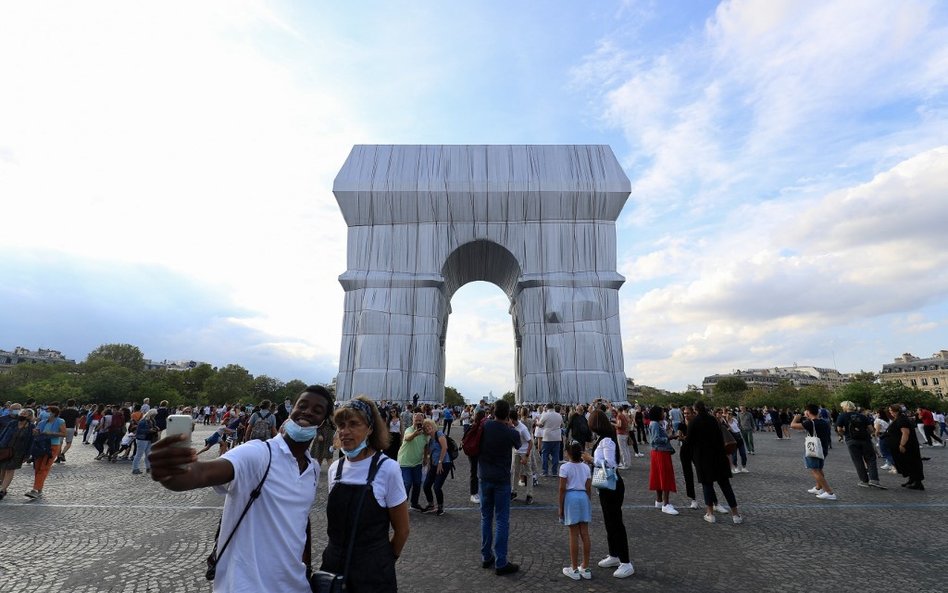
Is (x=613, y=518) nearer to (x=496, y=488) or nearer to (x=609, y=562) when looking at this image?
(x=609, y=562)

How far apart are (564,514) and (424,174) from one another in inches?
947

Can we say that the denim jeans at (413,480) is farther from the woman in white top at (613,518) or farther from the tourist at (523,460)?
the woman in white top at (613,518)

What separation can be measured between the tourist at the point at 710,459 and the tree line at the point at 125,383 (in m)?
38.9

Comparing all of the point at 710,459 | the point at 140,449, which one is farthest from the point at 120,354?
the point at 710,459

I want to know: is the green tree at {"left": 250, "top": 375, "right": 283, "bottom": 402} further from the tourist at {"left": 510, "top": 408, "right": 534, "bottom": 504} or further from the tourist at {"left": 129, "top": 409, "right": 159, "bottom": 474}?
the tourist at {"left": 510, "top": 408, "right": 534, "bottom": 504}

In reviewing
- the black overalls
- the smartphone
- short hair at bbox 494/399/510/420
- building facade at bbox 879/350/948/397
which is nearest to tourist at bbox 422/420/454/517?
short hair at bbox 494/399/510/420

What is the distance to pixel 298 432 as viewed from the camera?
2.07 metres

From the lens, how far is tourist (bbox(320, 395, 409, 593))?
2.14 metres

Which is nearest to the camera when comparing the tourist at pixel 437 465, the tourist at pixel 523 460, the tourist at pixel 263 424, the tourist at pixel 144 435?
the tourist at pixel 437 465

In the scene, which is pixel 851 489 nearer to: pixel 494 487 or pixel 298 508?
pixel 494 487

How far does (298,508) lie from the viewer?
203 cm

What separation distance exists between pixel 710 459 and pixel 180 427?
19.7 ft

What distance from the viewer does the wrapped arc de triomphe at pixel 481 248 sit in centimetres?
2427

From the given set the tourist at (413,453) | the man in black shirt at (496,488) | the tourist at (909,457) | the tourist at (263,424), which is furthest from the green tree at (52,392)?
the tourist at (909,457)
